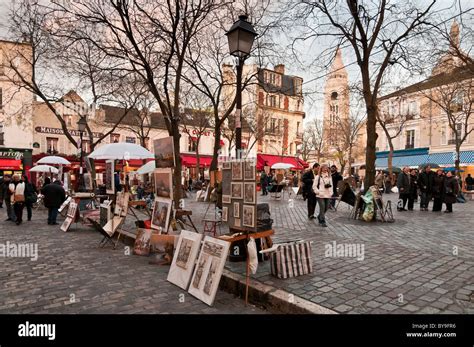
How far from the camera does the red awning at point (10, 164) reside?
2751 centimetres

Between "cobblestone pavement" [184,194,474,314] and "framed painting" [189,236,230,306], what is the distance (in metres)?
0.82

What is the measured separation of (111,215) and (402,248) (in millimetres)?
6974

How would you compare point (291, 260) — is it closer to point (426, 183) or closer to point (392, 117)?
point (426, 183)

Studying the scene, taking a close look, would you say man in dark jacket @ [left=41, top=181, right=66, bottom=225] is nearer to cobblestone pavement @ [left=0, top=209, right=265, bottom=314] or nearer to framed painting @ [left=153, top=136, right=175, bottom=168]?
cobblestone pavement @ [left=0, top=209, right=265, bottom=314]

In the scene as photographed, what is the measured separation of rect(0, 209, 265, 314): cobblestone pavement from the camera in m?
3.87

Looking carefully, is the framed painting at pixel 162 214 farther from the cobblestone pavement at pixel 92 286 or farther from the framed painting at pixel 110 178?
the framed painting at pixel 110 178

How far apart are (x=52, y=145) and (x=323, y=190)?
97.8ft

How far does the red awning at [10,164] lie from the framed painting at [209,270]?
30.4 metres

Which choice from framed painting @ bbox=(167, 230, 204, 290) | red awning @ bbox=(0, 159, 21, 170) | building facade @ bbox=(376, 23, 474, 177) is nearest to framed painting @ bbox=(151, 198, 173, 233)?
framed painting @ bbox=(167, 230, 204, 290)

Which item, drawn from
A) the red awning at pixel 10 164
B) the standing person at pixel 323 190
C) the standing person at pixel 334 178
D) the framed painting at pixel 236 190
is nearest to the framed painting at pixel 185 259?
the framed painting at pixel 236 190

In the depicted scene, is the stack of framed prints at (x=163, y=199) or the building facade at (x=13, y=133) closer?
the stack of framed prints at (x=163, y=199)
